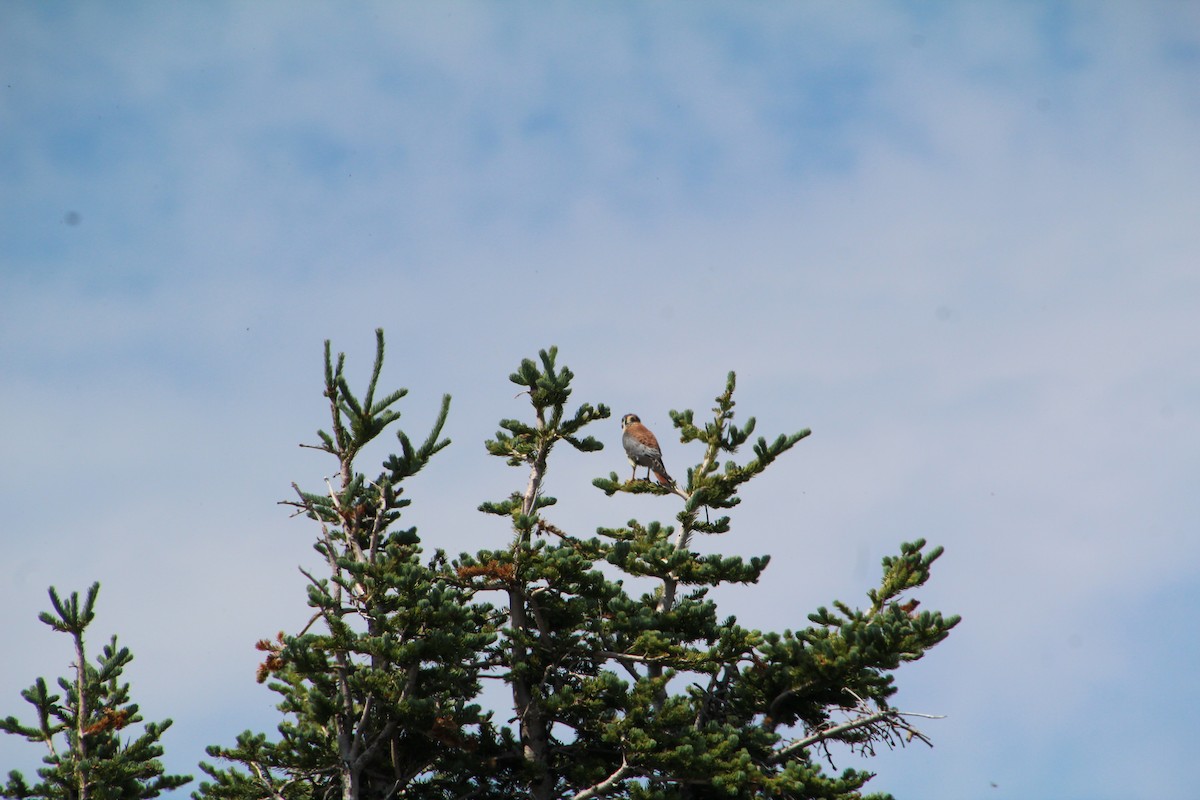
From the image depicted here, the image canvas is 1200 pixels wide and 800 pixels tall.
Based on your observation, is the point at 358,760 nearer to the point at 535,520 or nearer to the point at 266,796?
the point at 266,796

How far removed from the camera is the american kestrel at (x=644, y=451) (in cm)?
1897

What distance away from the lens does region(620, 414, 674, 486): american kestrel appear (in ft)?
62.2

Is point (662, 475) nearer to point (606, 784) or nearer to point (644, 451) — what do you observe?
point (644, 451)

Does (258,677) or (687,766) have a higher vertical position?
(258,677)

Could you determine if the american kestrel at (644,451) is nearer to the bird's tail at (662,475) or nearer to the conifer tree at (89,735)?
the bird's tail at (662,475)

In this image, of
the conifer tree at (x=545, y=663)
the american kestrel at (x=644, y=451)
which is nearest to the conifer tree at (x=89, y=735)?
the conifer tree at (x=545, y=663)

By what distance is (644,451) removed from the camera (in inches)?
755

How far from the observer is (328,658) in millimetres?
14898

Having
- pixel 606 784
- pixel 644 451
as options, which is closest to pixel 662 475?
pixel 644 451

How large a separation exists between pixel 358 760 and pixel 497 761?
2325mm

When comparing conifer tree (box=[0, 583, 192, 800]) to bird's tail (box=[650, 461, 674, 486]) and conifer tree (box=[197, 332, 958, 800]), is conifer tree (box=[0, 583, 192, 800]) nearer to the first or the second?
conifer tree (box=[197, 332, 958, 800])

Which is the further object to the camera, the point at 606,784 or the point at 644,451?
the point at 644,451

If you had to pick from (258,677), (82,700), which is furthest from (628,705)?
(82,700)

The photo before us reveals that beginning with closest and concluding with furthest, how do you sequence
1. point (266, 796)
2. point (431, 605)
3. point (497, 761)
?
point (431, 605), point (266, 796), point (497, 761)
